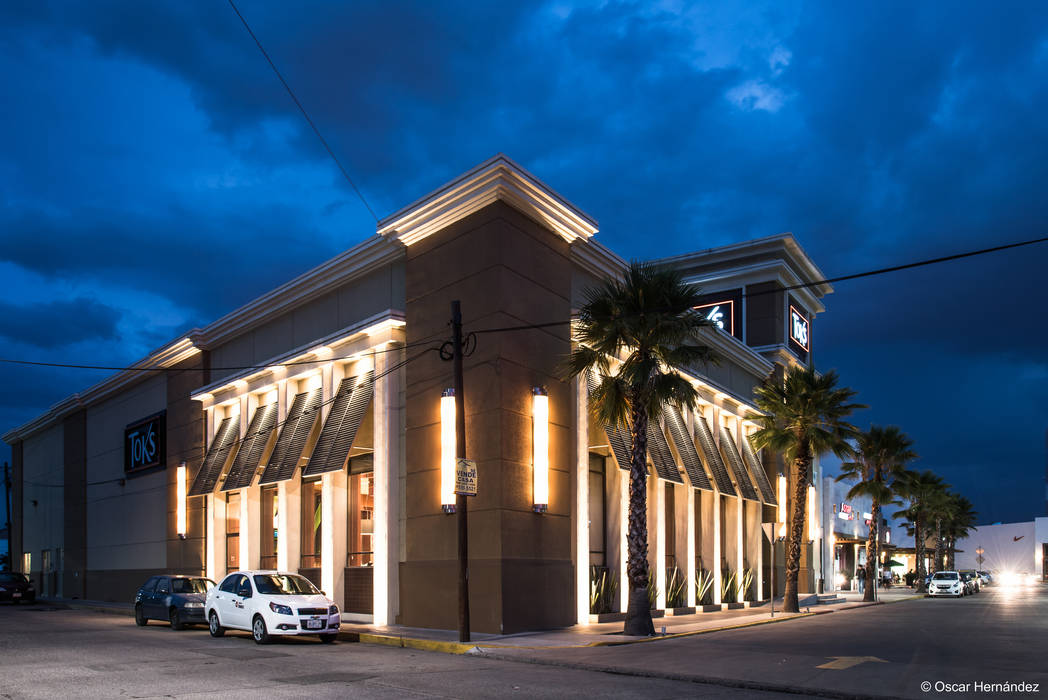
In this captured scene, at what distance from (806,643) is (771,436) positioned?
14657 millimetres

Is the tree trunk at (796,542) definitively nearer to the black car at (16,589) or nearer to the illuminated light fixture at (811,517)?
the illuminated light fixture at (811,517)

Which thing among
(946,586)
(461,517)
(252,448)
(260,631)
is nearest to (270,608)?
(260,631)

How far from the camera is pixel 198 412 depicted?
35.0 m

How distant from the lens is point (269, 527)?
1188 inches

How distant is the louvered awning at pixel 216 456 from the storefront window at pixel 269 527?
2708 millimetres

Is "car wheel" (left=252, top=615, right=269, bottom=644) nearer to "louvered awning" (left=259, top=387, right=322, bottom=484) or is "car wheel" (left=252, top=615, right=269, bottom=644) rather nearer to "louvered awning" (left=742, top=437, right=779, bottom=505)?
"louvered awning" (left=259, top=387, right=322, bottom=484)

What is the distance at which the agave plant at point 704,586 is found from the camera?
3120 centimetres

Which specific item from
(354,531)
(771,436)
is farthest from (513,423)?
(771,436)

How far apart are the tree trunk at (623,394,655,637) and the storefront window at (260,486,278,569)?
14.3m

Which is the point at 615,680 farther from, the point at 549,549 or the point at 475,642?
the point at 549,549

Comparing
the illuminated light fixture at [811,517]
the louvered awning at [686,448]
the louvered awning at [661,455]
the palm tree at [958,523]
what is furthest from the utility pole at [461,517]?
the palm tree at [958,523]

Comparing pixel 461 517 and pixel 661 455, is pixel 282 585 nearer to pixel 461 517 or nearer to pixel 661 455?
pixel 461 517

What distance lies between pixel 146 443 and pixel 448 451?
23064mm

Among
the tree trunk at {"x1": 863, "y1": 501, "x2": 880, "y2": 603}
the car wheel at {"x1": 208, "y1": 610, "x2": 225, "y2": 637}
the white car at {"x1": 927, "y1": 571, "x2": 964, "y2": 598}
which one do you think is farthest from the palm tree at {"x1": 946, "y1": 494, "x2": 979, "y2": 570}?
the car wheel at {"x1": 208, "y1": 610, "x2": 225, "y2": 637}
